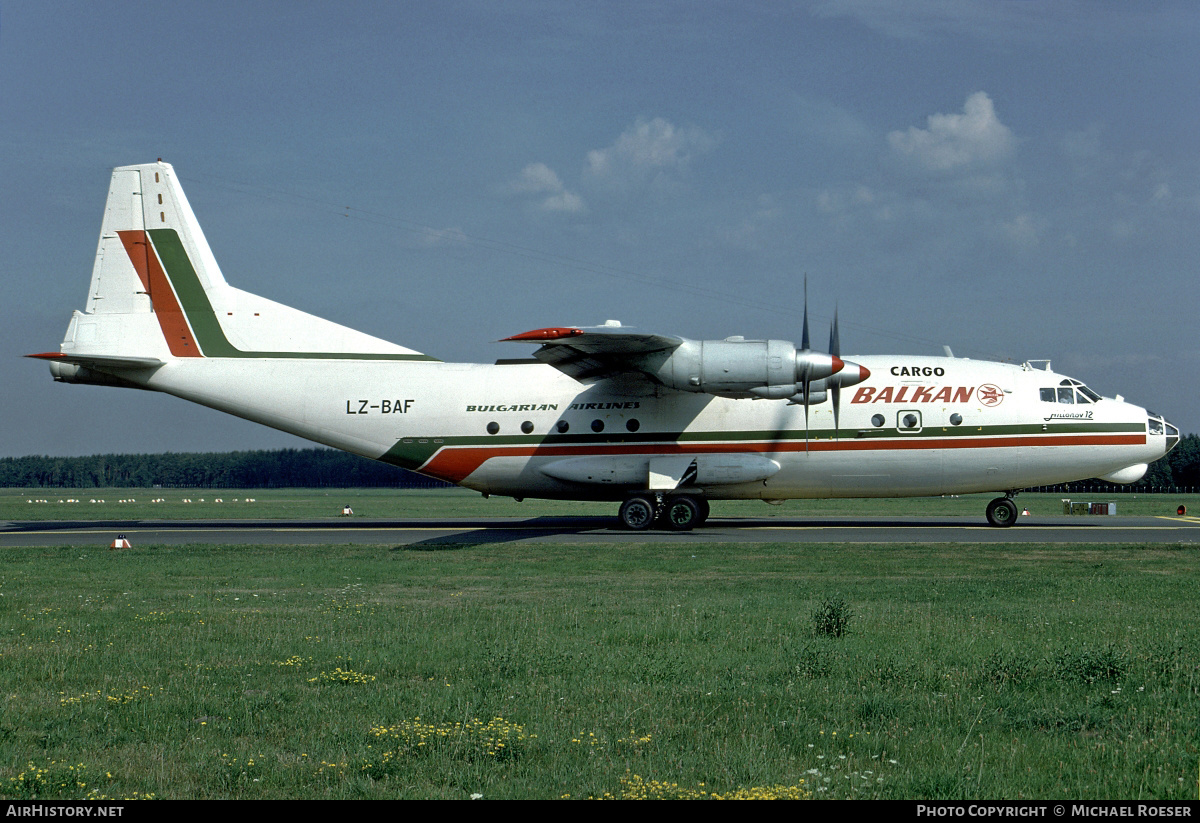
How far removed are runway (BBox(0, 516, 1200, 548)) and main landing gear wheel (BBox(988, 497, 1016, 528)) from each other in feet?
1.17

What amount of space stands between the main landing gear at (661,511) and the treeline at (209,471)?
108914 millimetres

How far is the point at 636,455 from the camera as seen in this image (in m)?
28.2

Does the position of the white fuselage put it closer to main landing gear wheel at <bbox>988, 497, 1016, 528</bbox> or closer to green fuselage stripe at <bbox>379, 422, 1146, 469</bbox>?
green fuselage stripe at <bbox>379, 422, 1146, 469</bbox>

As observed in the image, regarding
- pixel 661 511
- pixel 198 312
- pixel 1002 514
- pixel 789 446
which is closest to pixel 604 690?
pixel 789 446

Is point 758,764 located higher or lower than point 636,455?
lower

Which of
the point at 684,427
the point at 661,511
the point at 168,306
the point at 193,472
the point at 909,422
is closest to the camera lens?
the point at 909,422

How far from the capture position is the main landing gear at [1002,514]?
93.4 feet

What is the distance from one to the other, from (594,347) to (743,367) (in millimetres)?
3993

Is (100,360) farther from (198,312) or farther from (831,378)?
(831,378)

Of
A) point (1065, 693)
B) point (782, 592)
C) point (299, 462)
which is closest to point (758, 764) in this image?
point (1065, 693)

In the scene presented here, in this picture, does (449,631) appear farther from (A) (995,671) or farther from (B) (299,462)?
(B) (299,462)

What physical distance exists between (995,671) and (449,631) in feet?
20.3

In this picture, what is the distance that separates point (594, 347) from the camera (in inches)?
1008

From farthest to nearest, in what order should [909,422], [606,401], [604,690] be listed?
[606,401] → [909,422] → [604,690]
